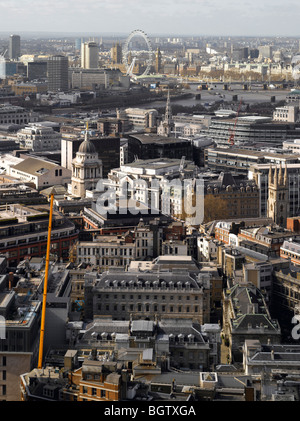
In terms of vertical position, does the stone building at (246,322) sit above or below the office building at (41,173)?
above

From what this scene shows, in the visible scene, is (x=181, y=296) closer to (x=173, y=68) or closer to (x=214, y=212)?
(x=214, y=212)

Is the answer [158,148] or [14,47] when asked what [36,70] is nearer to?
[14,47]

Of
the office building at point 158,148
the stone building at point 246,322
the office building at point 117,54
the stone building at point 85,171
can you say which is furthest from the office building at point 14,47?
the stone building at point 246,322

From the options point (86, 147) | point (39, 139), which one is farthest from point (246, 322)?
point (39, 139)

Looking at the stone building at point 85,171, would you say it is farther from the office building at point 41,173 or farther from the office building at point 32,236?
the office building at point 32,236

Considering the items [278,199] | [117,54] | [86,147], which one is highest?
[86,147]

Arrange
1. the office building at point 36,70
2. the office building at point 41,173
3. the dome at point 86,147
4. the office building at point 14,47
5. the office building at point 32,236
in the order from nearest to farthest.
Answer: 1. the office building at point 32,236
2. the dome at point 86,147
3. the office building at point 41,173
4. the office building at point 36,70
5. the office building at point 14,47

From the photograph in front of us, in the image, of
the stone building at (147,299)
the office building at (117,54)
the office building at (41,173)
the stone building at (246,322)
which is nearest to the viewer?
the stone building at (246,322)

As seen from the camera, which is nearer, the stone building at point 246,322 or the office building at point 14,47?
the stone building at point 246,322

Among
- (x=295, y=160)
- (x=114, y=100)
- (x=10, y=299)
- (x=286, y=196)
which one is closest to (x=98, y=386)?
(x=10, y=299)
